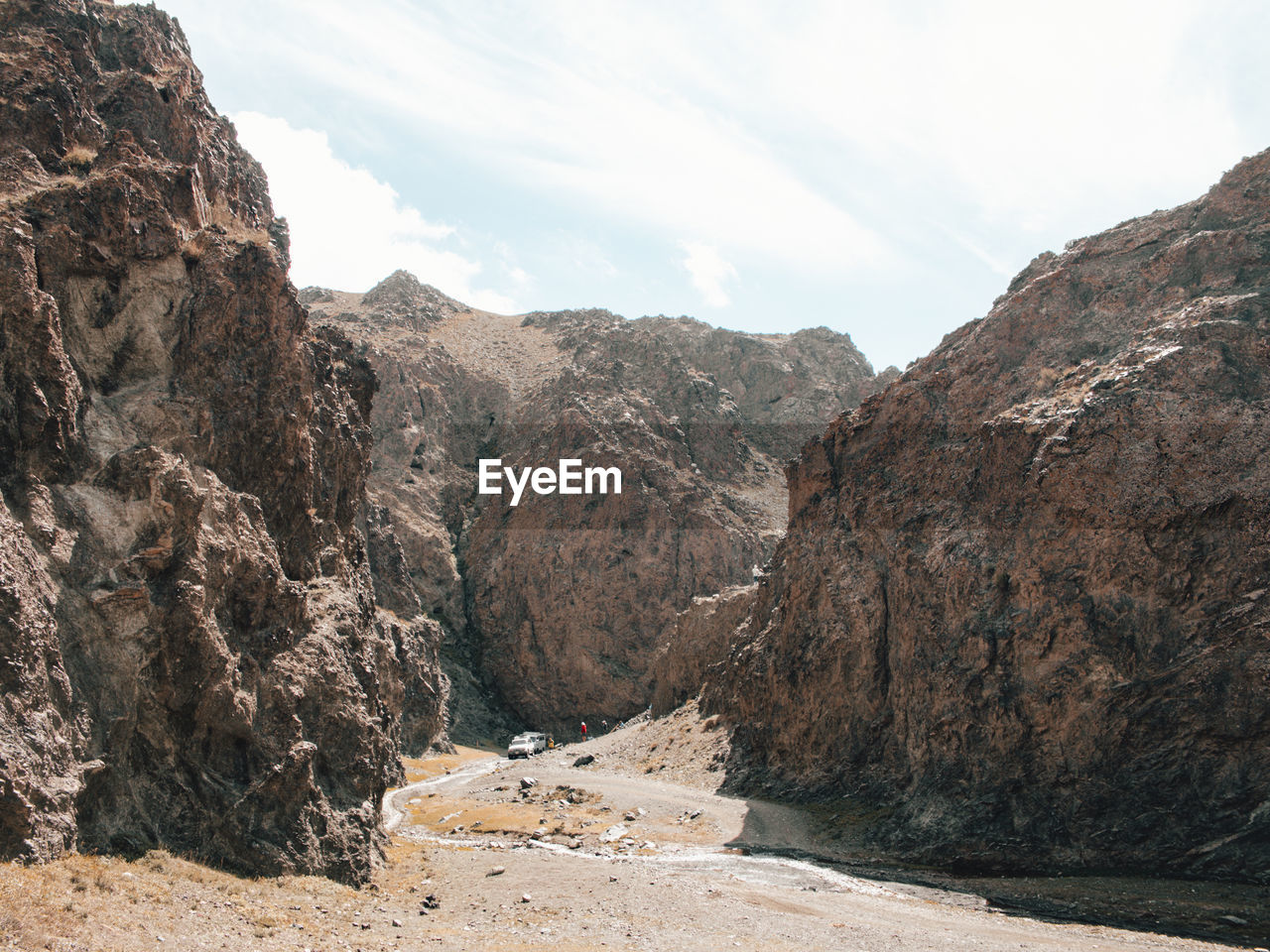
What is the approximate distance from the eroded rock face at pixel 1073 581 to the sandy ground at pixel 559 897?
4.02 metres

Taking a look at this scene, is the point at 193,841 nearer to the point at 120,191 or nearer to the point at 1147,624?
the point at 120,191

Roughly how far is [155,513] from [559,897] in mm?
15690

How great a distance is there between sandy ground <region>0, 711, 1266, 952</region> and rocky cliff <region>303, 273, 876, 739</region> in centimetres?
5578

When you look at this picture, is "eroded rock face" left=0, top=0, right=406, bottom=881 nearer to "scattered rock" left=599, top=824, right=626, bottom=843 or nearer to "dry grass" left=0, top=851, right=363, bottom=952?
"dry grass" left=0, top=851, right=363, bottom=952

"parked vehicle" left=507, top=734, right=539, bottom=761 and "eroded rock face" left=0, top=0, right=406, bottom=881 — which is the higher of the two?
"eroded rock face" left=0, top=0, right=406, bottom=881

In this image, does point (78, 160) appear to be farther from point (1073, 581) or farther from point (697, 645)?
point (697, 645)

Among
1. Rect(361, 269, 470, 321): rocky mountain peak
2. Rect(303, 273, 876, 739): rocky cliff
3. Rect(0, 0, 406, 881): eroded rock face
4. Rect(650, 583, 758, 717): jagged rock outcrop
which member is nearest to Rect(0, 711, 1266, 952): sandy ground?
Rect(0, 0, 406, 881): eroded rock face

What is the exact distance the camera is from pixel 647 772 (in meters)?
59.0

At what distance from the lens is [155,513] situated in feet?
73.2

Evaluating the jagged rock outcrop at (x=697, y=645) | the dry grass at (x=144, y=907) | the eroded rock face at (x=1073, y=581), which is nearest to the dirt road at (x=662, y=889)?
the dry grass at (x=144, y=907)

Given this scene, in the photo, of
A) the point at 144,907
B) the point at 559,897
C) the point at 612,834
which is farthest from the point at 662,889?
the point at 144,907

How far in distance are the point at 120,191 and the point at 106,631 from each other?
42.7 ft

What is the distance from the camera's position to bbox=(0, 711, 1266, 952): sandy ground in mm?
16281

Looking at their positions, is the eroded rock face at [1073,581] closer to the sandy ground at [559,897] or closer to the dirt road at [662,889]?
the sandy ground at [559,897]
